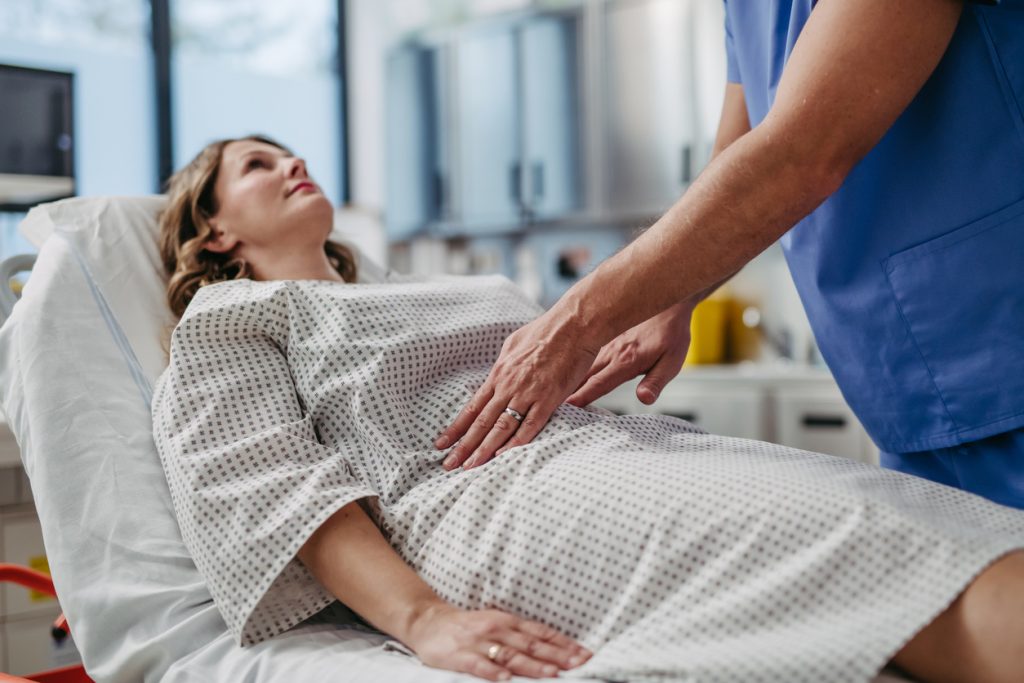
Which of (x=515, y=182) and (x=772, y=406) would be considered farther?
(x=515, y=182)

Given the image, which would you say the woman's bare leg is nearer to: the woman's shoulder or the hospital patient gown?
the hospital patient gown

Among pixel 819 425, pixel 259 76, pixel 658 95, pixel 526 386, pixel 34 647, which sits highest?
pixel 259 76

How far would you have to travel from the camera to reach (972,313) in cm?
106

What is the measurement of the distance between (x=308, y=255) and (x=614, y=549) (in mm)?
876

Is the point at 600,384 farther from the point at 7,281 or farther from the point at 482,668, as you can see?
the point at 7,281

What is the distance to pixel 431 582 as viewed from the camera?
3.33 feet

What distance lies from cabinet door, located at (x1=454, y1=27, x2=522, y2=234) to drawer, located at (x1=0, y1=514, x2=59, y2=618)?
256 cm

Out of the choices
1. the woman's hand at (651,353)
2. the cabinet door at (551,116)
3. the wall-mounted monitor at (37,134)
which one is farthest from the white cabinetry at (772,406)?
the wall-mounted monitor at (37,134)

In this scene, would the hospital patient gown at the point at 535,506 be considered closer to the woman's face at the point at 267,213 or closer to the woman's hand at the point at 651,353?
the woman's hand at the point at 651,353

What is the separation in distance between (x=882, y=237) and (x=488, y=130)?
314 centimetres

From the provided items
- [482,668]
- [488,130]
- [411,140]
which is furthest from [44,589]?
[411,140]

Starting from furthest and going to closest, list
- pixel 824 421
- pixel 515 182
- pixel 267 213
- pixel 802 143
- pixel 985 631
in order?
1. pixel 515 182
2. pixel 824 421
3. pixel 267 213
4. pixel 802 143
5. pixel 985 631

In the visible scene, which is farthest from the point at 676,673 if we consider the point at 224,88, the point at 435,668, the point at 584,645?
the point at 224,88

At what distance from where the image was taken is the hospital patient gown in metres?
0.82
